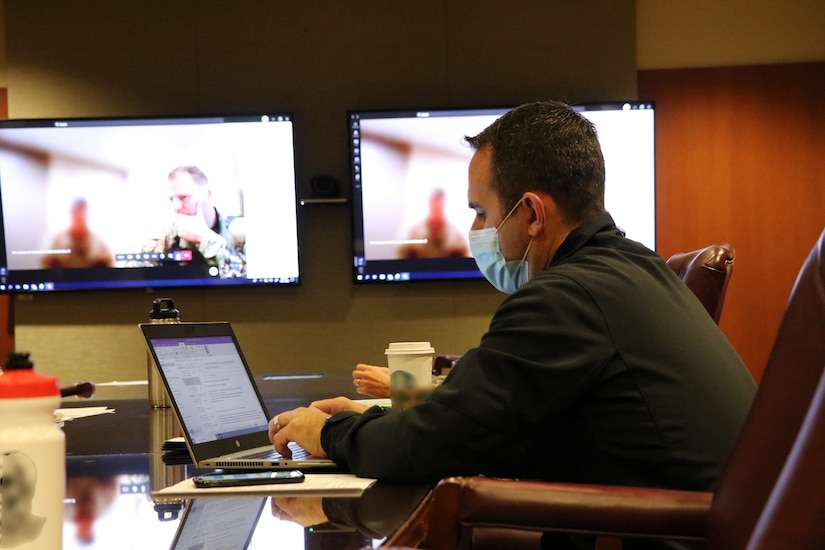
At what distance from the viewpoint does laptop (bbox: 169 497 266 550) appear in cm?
97

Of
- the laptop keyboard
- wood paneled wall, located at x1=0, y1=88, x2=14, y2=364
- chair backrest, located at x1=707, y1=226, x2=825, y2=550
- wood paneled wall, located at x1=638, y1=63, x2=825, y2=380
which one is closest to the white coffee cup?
the laptop keyboard

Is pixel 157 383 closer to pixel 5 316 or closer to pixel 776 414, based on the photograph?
pixel 776 414

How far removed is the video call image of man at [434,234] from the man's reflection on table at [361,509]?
3.30m

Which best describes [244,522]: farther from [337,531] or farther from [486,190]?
[486,190]

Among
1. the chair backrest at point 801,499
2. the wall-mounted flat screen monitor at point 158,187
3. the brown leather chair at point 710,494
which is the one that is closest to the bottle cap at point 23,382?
the brown leather chair at point 710,494

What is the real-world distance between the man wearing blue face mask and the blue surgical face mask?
0.26 meters

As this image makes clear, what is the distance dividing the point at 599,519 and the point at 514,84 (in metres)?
3.81

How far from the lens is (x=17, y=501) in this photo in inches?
27.1

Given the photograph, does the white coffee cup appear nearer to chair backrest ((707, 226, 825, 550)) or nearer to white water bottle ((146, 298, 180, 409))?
chair backrest ((707, 226, 825, 550))

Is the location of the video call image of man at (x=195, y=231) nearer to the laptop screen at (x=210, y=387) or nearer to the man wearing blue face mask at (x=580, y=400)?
the laptop screen at (x=210, y=387)

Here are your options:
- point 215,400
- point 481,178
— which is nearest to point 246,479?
point 215,400

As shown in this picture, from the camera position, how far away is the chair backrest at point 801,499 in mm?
841

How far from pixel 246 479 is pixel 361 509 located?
0.23 m

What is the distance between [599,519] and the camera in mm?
1104
